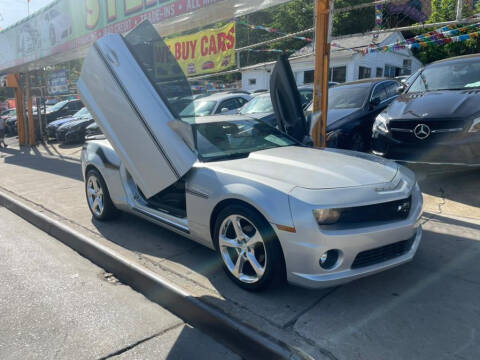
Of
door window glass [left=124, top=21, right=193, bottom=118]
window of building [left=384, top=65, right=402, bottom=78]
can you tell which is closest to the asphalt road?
door window glass [left=124, top=21, right=193, bottom=118]

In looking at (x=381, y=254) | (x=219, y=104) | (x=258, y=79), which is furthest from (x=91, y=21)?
(x=258, y=79)

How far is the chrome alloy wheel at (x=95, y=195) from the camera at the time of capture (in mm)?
4953

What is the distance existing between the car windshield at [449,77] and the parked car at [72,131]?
12.1 metres

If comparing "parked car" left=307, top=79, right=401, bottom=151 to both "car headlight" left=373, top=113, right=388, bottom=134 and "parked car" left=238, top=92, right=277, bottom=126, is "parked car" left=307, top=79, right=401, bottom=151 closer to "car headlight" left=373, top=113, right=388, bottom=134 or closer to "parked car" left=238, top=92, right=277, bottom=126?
"car headlight" left=373, top=113, right=388, bottom=134

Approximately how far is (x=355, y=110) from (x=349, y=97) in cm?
57

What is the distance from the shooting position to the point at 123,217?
5.18 m

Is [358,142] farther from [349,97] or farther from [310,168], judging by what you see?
[310,168]

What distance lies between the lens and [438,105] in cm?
507

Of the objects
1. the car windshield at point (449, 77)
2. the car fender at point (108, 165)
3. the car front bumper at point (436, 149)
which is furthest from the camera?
the car windshield at point (449, 77)

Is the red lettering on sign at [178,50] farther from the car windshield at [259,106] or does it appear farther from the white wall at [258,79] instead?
the white wall at [258,79]

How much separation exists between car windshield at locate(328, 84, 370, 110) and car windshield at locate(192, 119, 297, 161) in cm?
332

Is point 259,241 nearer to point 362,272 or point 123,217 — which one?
point 362,272

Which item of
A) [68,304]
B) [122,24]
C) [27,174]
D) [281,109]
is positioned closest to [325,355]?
[68,304]

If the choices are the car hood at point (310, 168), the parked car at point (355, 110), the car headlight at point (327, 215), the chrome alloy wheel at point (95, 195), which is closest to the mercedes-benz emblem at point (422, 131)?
the parked car at point (355, 110)
